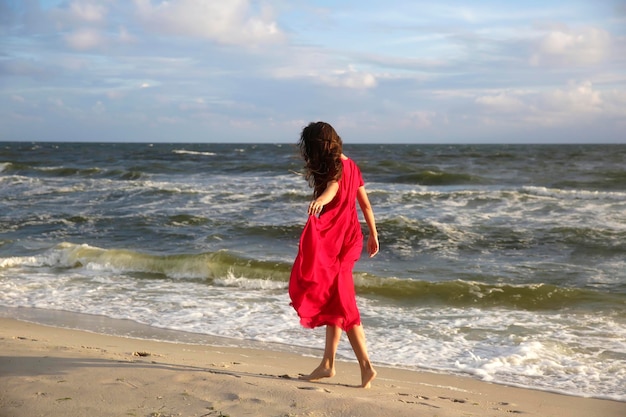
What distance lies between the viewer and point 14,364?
4.50 metres

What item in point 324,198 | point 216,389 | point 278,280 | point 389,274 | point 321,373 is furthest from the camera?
point 389,274

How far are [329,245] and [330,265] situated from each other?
0.12m

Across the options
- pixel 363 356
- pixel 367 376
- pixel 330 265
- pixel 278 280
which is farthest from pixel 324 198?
pixel 278 280

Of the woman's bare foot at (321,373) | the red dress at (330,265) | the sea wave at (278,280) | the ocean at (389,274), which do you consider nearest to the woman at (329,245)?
the red dress at (330,265)

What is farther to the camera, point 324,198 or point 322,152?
point 322,152

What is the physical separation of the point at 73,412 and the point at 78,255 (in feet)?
25.8

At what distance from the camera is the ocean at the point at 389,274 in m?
6.36

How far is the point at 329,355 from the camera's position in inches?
179

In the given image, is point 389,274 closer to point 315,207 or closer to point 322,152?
point 322,152

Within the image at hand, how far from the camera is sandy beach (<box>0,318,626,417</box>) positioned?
3.69 metres

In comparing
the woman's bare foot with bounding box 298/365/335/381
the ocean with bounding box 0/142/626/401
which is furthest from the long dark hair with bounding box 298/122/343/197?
the ocean with bounding box 0/142/626/401

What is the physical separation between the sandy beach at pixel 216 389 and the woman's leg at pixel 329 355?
0.11m

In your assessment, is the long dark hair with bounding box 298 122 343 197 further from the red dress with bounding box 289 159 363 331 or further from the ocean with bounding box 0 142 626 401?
the ocean with bounding box 0 142 626 401

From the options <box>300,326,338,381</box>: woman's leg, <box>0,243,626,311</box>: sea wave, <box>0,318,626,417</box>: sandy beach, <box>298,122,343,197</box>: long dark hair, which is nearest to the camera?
<box>0,318,626,417</box>: sandy beach
